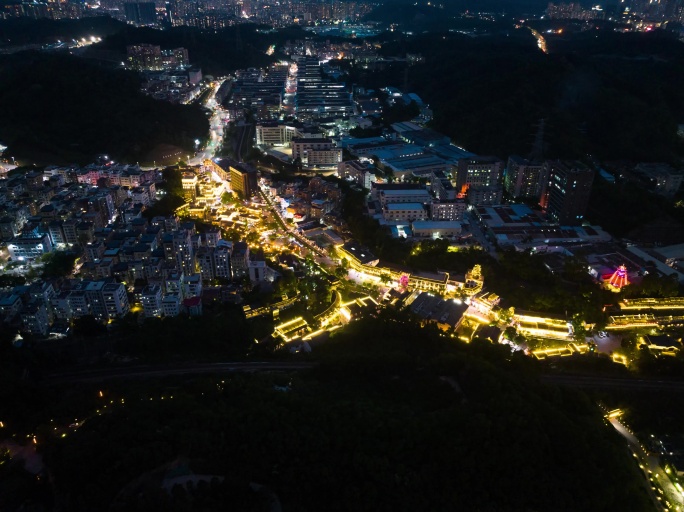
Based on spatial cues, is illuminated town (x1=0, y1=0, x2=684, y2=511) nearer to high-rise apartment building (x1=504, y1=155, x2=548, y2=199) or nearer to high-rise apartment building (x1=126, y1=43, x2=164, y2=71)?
high-rise apartment building (x1=504, y1=155, x2=548, y2=199)

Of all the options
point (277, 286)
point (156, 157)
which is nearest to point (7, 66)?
point (156, 157)

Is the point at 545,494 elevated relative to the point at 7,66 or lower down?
lower down

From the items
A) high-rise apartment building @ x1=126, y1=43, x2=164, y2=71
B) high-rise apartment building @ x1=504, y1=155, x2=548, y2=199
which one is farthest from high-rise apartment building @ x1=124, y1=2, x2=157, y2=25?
high-rise apartment building @ x1=504, y1=155, x2=548, y2=199

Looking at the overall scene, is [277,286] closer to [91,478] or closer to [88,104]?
[91,478]

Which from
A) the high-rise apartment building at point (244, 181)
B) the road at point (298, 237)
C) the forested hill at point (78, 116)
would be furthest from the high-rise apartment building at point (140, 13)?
the road at point (298, 237)

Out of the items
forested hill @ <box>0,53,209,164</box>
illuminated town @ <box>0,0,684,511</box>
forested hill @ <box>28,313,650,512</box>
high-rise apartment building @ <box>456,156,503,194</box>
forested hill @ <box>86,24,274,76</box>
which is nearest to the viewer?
forested hill @ <box>28,313,650,512</box>

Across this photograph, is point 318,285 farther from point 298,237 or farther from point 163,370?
point 163,370
